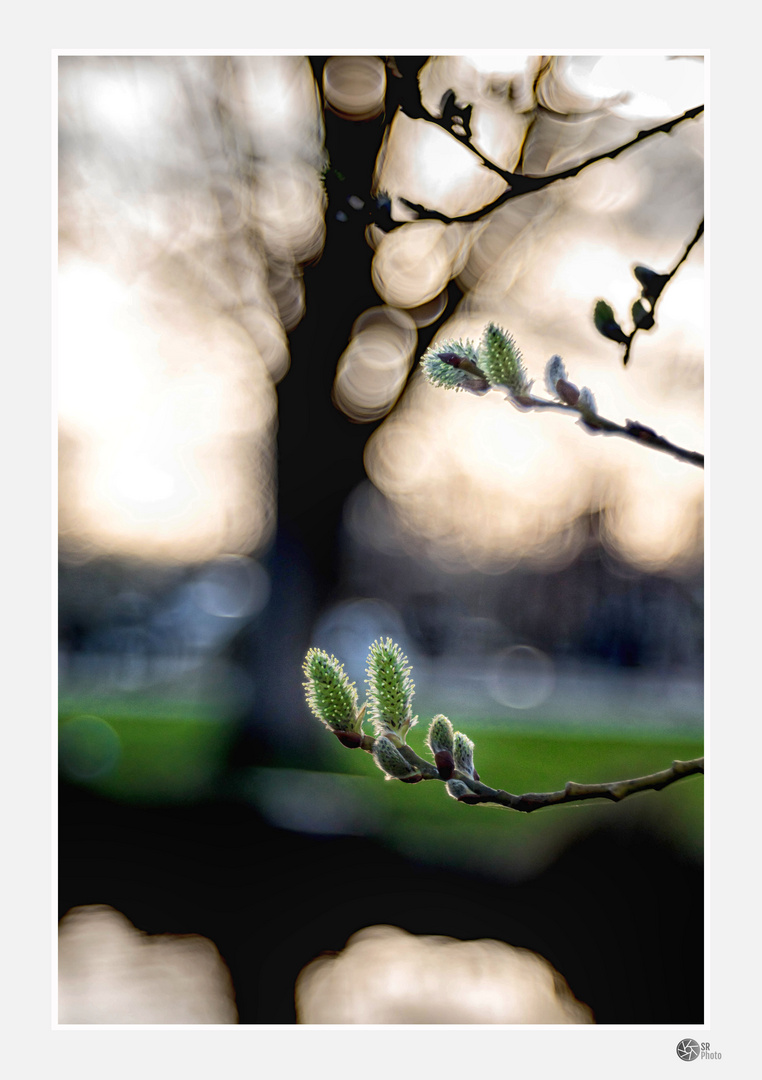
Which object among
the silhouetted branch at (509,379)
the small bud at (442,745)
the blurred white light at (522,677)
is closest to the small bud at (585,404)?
the silhouetted branch at (509,379)

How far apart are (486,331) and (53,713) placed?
80 centimetres

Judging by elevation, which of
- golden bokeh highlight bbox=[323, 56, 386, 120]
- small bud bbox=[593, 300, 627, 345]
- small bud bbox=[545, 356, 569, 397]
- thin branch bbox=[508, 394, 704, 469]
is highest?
golden bokeh highlight bbox=[323, 56, 386, 120]

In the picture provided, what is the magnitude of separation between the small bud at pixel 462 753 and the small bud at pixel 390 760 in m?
0.05

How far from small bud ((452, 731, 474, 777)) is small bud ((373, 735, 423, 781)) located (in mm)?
53

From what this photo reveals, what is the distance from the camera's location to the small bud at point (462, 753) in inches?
22.6

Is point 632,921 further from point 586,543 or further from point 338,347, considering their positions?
point 338,347

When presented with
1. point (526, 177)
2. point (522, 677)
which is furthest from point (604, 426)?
point (522, 677)

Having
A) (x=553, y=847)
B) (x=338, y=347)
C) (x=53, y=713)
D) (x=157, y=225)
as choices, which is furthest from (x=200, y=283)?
(x=553, y=847)

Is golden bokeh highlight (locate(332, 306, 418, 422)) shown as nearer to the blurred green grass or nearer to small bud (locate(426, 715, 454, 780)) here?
the blurred green grass

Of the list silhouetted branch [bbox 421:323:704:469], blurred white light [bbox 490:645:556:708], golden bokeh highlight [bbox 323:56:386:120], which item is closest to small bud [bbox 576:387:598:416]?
silhouetted branch [bbox 421:323:704:469]

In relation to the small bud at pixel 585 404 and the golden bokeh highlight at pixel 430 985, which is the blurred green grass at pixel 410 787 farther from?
the small bud at pixel 585 404

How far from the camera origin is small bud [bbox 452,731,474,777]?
1.89 feet

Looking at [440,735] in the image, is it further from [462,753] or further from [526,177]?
[526,177]

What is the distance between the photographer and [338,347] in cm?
126
